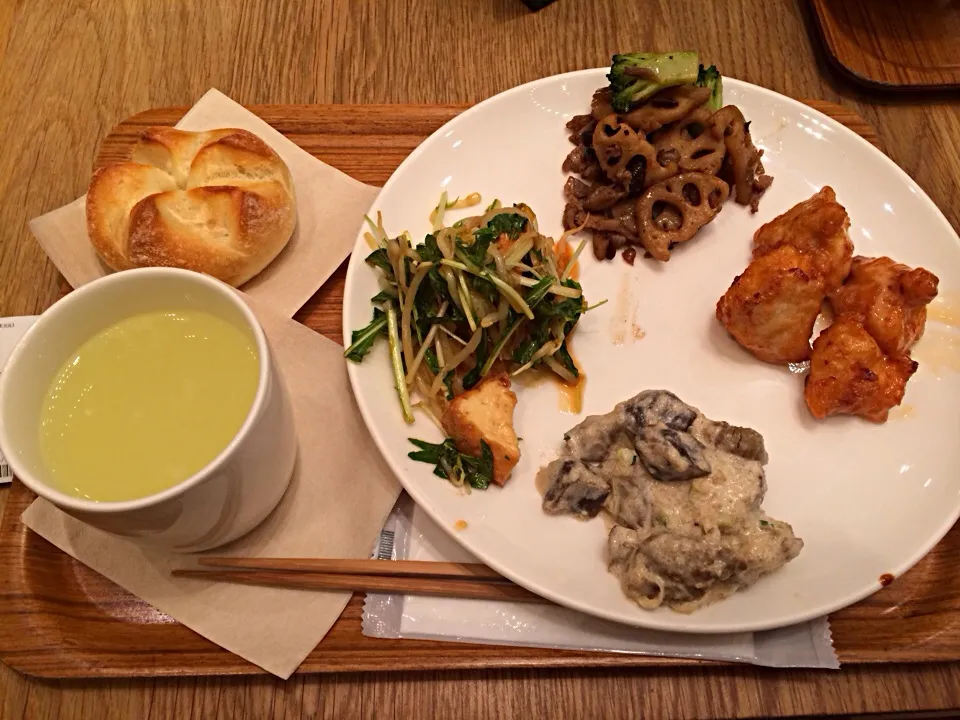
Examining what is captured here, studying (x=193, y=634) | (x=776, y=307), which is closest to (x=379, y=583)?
(x=193, y=634)

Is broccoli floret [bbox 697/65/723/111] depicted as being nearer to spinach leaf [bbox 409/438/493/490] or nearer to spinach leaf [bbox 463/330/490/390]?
spinach leaf [bbox 463/330/490/390]

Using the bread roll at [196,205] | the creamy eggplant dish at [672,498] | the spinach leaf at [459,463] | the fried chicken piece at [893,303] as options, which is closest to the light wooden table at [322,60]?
the bread roll at [196,205]

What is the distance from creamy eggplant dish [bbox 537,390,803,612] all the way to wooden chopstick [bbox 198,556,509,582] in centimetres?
25

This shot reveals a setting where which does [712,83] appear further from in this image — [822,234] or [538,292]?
[538,292]

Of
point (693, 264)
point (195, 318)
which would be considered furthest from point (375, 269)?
point (693, 264)

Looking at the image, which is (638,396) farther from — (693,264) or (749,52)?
(749,52)

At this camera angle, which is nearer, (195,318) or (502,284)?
(195,318)

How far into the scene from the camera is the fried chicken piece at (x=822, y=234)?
184cm

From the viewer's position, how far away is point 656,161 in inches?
81.0

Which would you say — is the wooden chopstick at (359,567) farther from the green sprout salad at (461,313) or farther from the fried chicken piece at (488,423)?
the green sprout salad at (461,313)

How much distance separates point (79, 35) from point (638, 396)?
2.53 meters

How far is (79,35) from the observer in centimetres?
252

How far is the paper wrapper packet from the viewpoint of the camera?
1.46 meters

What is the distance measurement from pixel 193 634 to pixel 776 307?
5.48 ft
